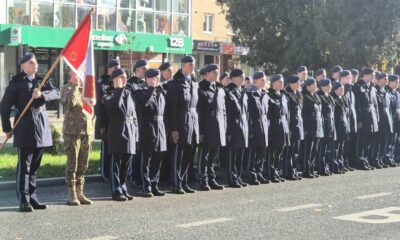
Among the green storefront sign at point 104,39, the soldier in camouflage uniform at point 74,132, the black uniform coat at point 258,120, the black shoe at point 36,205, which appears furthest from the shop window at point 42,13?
the black shoe at point 36,205

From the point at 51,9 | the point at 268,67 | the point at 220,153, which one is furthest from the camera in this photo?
the point at 51,9

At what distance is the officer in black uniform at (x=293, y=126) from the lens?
1246 cm

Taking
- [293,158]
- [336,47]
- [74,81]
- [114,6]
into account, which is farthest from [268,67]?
[74,81]

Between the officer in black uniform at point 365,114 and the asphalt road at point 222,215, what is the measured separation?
3111 mm

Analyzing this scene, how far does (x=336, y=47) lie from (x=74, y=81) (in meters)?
14.3

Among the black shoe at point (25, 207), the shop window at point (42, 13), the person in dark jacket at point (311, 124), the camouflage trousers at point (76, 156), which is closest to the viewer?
the black shoe at point (25, 207)

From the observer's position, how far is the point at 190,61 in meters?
10.6

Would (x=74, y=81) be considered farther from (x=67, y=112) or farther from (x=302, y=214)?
(x=302, y=214)

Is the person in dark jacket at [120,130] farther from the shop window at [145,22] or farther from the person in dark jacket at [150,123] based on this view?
the shop window at [145,22]

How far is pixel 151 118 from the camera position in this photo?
1028 centimetres

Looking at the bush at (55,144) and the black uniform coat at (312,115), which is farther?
the bush at (55,144)

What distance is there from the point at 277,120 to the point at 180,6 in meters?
26.2

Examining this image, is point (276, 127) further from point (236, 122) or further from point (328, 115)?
point (328, 115)

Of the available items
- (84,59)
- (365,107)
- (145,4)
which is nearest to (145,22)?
(145,4)
